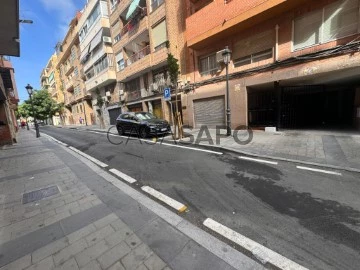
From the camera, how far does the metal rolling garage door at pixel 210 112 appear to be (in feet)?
40.5

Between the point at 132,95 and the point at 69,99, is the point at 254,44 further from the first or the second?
the point at 69,99

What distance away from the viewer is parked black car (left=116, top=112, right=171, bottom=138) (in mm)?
11008

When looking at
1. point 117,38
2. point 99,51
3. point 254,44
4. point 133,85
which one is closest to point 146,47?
point 133,85

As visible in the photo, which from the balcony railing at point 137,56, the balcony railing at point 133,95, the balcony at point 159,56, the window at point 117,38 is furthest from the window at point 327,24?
the window at point 117,38

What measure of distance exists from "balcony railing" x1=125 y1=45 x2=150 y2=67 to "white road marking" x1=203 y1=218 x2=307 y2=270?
17.3 meters

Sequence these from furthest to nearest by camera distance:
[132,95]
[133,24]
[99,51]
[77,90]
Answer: [77,90]
[99,51]
[132,95]
[133,24]

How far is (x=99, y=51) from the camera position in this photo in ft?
77.0

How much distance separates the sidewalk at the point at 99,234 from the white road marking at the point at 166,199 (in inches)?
6.9

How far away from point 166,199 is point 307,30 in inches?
393

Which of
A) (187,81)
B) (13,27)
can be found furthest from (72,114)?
(13,27)

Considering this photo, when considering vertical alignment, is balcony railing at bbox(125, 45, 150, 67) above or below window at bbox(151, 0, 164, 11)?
below

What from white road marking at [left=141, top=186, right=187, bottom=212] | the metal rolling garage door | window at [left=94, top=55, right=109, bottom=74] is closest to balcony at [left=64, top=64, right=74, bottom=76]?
window at [left=94, top=55, right=109, bottom=74]

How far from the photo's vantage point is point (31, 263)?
7.09 feet

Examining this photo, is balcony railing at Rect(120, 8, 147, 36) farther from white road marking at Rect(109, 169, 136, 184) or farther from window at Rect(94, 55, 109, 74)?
white road marking at Rect(109, 169, 136, 184)
